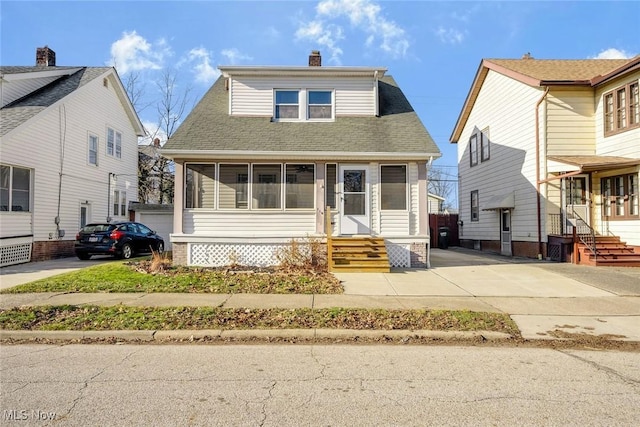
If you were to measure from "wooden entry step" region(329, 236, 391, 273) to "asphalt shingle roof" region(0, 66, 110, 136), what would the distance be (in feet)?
39.2

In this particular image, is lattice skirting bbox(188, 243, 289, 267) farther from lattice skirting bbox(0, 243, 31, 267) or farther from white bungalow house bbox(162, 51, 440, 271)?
lattice skirting bbox(0, 243, 31, 267)

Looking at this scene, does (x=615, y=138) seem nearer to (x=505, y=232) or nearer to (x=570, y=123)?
(x=570, y=123)

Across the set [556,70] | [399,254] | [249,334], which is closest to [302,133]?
[399,254]

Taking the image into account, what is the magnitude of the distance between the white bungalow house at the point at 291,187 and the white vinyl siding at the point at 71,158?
6.43 meters

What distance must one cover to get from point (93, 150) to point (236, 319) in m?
16.4

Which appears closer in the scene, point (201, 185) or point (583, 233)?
point (201, 185)

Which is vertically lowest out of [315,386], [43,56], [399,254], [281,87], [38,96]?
[315,386]

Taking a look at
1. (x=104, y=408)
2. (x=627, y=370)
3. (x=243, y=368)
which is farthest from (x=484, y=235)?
(x=104, y=408)

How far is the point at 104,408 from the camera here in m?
3.55

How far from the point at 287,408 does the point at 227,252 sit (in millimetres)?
9391

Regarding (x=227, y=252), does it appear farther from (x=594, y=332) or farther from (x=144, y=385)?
(x=594, y=332)

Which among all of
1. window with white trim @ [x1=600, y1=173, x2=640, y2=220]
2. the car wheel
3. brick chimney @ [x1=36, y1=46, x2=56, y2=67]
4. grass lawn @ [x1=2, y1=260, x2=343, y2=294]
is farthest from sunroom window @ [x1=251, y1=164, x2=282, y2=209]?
brick chimney @ [x1=36, y1=46, x2=56, y2=67]

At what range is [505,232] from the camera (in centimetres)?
1794

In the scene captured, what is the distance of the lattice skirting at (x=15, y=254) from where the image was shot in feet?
43.1
